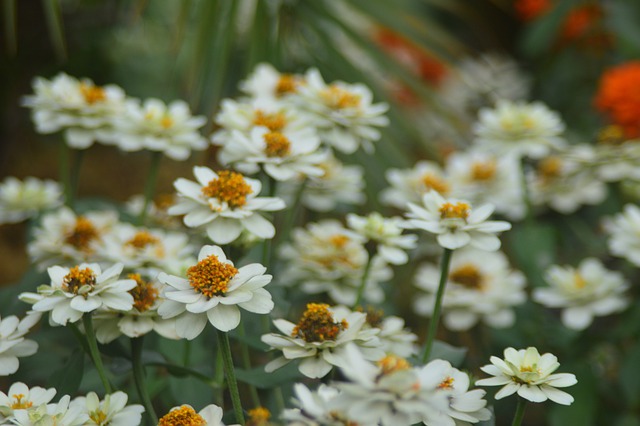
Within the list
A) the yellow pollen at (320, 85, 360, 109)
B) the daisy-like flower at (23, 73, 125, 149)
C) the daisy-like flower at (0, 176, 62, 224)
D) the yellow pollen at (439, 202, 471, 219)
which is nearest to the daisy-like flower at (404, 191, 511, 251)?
A: the yellow pollen at (439, 202, 471, 219)

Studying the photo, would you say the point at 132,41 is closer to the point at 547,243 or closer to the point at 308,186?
the point at 308,186

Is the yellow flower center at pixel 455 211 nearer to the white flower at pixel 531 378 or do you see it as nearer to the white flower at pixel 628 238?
the white flower at pixel 531 378

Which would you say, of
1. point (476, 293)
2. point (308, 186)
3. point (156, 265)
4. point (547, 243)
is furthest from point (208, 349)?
point (547, 243)

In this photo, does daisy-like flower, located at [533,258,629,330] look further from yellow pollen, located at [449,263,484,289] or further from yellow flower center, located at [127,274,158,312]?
yellow flower center, located at [127,274,158,312]

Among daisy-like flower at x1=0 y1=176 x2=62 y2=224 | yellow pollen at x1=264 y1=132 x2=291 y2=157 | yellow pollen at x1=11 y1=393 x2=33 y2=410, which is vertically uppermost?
yellow pollen at x1=264 y1=132 x2=291 y2=157

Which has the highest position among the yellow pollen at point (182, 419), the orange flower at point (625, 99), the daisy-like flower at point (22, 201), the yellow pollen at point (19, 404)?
the orange flower at point (625, 99)

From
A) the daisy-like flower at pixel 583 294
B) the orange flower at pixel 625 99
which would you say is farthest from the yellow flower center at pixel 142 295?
the orange flower at pixel 625 99

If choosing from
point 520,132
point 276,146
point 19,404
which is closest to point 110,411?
point 19,404
